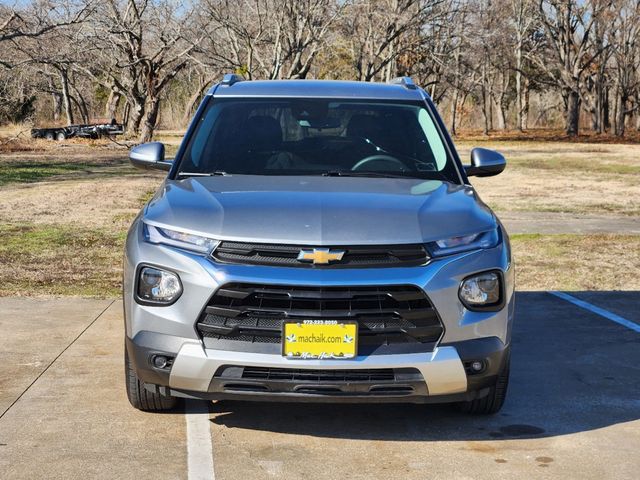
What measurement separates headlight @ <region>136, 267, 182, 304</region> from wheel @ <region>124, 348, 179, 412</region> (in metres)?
0.50

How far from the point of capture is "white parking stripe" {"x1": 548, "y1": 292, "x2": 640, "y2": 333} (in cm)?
802

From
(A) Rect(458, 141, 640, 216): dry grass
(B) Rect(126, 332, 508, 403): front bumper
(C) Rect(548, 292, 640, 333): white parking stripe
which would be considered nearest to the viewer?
(B) Rect(126, 332, 508, 403): front bumper

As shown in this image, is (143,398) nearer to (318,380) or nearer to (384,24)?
(318,380)

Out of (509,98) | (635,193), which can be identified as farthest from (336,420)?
(509,98)

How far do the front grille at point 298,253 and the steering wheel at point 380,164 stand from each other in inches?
53.3

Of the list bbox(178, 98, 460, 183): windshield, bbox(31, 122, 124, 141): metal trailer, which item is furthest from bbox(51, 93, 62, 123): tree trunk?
bbox(178, 98, 460, 183): windshield

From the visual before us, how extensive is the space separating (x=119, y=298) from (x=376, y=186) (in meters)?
3.68

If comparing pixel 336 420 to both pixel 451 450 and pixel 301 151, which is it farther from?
pixel 301 151

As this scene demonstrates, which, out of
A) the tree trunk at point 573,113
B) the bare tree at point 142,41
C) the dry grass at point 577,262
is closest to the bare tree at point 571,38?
the tree trunk at point 573,113

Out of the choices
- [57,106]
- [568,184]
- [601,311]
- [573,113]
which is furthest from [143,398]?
[57,106]

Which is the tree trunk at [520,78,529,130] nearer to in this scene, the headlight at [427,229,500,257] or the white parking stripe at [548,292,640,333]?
the white parking stripe at [548,292,640,333]

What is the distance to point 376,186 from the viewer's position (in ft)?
18.6

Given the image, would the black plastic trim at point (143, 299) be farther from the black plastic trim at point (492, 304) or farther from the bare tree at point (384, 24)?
the bare tree at point (384, 24)

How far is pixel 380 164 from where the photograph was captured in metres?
6.21
